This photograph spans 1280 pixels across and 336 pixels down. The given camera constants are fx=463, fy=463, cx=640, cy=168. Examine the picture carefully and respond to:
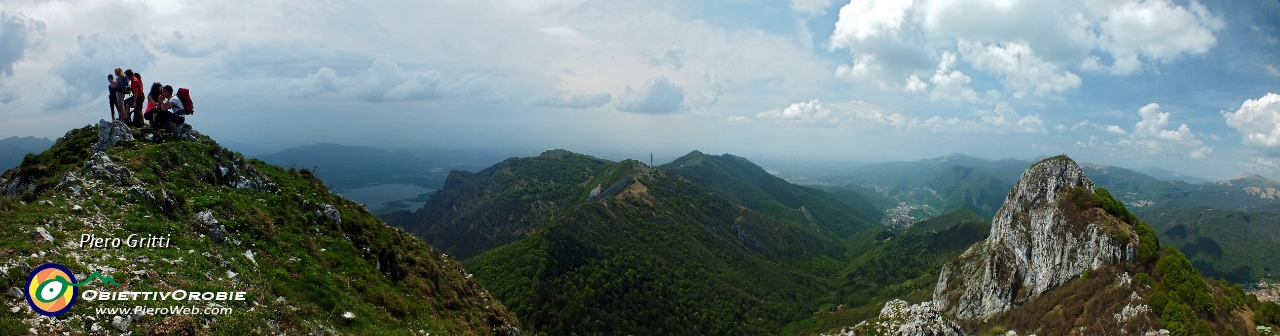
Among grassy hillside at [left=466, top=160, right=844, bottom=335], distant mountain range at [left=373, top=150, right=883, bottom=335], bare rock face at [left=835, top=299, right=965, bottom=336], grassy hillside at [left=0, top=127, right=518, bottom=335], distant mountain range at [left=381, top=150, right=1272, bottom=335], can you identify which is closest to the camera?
grassy hillside at [left=0, top=127, right=518, bottom=335]

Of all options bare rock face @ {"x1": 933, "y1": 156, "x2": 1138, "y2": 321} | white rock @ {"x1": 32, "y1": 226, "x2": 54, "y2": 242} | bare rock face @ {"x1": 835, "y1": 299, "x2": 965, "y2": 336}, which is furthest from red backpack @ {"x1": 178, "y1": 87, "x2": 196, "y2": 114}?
bare rock face @ {"x1": 933, "y1": 156, "x2": 1138, "y2": 321}

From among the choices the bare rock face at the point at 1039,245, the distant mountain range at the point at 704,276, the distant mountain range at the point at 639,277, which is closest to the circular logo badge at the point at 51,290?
the distant mountain range at the point at 704,276

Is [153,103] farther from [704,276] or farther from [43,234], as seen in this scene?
[704,276]

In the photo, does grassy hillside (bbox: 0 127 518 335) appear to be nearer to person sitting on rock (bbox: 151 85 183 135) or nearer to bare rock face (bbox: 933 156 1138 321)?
person sitting on rock (bbox: 151 85 183 135)

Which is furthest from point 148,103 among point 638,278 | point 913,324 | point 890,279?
point 890,279

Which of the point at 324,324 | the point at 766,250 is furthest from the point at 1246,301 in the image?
the point at 766,250

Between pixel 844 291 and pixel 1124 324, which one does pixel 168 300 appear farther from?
pixel 844 291
